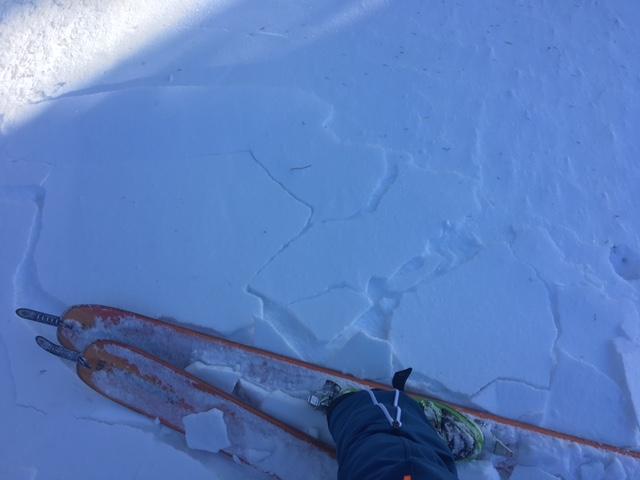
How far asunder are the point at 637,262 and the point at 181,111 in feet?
5.15

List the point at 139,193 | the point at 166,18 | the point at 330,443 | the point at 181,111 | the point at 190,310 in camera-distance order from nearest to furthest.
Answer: the point at 330,443, the point at 190,310, the point at 139,193, the point at 181,111, the point at 166,18

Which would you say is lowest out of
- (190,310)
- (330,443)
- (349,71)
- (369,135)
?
(330,443)

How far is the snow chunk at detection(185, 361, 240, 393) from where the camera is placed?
1339mm

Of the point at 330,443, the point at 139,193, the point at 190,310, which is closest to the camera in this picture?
the point at 330,443

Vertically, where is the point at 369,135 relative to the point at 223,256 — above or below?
above

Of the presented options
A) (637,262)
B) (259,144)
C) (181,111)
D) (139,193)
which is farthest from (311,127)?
(637,262)

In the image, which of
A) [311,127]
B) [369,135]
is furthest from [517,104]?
[311,127]

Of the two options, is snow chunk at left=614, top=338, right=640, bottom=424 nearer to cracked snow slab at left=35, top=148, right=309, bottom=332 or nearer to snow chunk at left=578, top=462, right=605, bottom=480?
snow chunk at left=578, top=462, right=605, bottom=480

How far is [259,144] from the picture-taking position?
1.65m

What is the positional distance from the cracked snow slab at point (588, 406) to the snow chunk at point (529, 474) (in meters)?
0.12

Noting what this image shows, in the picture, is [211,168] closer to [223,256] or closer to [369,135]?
[223,256]

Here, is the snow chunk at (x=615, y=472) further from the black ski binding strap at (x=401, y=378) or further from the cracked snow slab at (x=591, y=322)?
the black ski binding strap at (x=401, y=378)

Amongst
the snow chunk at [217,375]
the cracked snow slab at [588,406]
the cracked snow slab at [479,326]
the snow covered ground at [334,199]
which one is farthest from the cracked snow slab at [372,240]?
the cracked snow slab at [588,406]

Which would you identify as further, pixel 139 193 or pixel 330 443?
pixel 139 193
